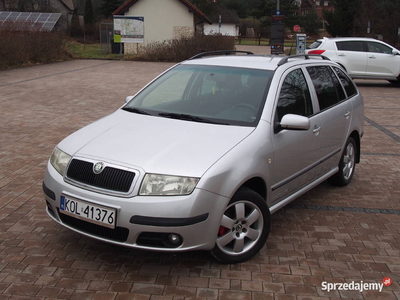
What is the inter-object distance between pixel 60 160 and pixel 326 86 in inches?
120

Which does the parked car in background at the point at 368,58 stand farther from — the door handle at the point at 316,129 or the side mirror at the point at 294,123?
the side mirror at the point at 294,123

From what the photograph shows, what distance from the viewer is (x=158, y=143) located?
3.68m

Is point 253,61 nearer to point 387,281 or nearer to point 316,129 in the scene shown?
point 316,129

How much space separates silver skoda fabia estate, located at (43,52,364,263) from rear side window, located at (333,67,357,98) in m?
0.64

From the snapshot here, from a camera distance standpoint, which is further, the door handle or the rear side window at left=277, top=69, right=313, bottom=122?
the door handle

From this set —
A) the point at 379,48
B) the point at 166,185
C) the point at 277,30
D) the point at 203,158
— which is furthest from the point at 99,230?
the point at 277,30

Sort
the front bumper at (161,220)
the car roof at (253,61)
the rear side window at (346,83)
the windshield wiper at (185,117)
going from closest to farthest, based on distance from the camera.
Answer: the front bumper at (161,220)
the windshield wiper at (185,117)
the car roof at (253,61)
the rear side window at (346,83)

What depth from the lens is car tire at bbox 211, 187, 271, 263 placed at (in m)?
3.56

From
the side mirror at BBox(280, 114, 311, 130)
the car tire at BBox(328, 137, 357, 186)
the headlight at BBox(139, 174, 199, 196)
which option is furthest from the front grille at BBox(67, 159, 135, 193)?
the car tire at BBox(328, 137, 357, 186)

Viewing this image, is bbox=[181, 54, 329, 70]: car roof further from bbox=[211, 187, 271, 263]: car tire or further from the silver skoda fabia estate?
bbox=[211, 187, 271, 263]: car tire

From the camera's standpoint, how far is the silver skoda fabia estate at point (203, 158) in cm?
330

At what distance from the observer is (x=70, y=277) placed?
11.3 feet

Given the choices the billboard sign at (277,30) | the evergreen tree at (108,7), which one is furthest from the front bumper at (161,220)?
the evergreen tree at (108,7)

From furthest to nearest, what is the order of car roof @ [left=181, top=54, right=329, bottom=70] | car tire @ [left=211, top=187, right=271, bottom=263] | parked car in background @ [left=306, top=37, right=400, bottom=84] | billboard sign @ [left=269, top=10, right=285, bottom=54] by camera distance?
billboard sign @ [left=269, top=10, right=285, bottom=54] → parked car in background @ [left=306, top=37, right=400, bottom=84] → car roof @ [left=181, top=54, right=329, bottom=70] → car tire @ [left=211, top=187, right=271, bottom=263]
